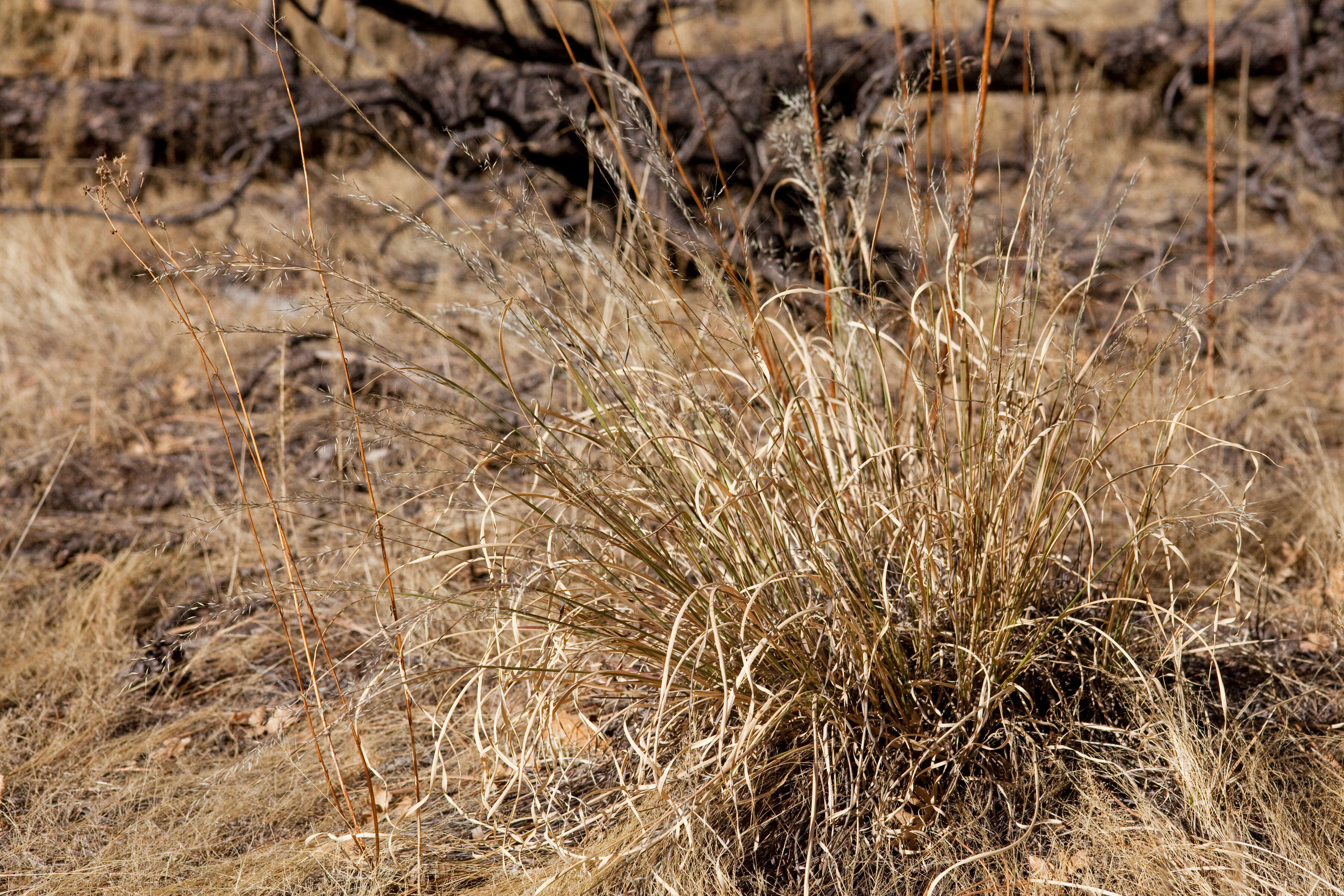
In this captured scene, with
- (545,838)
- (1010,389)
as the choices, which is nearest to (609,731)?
(545,838)

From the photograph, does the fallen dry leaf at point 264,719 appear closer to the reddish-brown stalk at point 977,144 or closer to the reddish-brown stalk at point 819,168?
the reddish-brown stalk at point 819,168

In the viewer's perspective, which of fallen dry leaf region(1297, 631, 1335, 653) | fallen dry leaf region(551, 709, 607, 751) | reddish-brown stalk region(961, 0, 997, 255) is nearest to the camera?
reddish-brown stalk region(961, 0, 997, 255)

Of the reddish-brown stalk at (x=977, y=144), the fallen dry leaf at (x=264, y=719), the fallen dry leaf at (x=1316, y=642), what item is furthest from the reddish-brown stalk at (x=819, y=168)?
the fallen dry leaf at (x=264, y=719)

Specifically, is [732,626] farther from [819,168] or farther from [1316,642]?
[1316,642]

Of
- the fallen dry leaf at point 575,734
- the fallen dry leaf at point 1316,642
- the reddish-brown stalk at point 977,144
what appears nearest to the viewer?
the reddish-brown stalk at point 977,144

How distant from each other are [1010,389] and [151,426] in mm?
2957

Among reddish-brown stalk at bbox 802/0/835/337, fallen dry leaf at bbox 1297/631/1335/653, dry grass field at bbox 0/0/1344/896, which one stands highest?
reddish-brown stalk at bbox 802/0/835/337

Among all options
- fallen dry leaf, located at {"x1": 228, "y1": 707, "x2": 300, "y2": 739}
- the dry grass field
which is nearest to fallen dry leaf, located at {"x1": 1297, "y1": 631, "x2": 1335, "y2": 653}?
the dry grass field

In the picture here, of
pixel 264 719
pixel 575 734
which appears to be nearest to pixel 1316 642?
pixel 575 734

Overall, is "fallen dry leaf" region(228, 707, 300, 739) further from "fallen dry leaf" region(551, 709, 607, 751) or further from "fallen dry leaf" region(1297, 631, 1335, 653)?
"fallen dry leaf" region(1297, 631, 1335, 653)

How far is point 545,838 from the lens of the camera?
1558 mm

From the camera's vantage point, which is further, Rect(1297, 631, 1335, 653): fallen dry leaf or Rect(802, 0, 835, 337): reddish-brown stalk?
Rect(1297, 631, 1335, 653): fallen dry leaf

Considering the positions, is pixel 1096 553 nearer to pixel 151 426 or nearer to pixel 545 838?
pixel 545 838

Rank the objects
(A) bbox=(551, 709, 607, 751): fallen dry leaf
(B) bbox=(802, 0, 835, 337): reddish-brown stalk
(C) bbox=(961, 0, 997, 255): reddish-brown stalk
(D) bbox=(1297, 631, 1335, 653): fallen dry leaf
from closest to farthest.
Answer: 1. (C) bbox=(961, 0, 997, 255): reddish-brown stalk
2. (B) bbox=(802, 0, 835, 337): reddish-brown stalk
3. (A) bbox=(551, 709, 607, 751): fallen dry leaf
4. (D) bbox=(1297, 631, 1335, 653): fallen dry leaf
